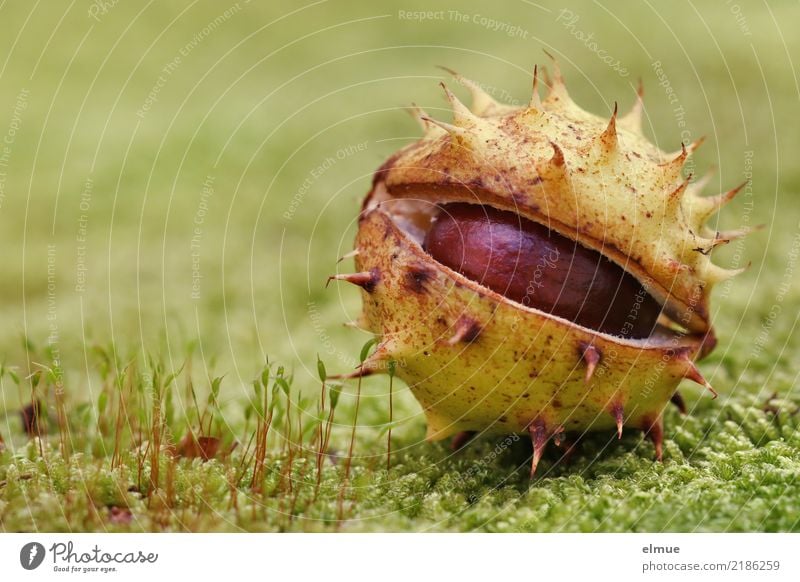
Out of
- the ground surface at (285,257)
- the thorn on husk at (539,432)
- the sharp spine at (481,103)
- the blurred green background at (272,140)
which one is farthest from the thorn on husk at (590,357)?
the blurred green background at (272,140)

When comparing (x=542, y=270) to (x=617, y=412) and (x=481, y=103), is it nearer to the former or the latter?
(x=617, y=412)

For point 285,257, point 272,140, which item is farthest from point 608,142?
point 272,140

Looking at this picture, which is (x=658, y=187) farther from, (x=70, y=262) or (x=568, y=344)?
(x=70, y=262)

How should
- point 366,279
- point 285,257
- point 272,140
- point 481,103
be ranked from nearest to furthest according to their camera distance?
point 366,279 < point 481,103 < point 285,257 < point 272,140

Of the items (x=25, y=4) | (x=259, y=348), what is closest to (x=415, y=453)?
(x=259, y=348)
